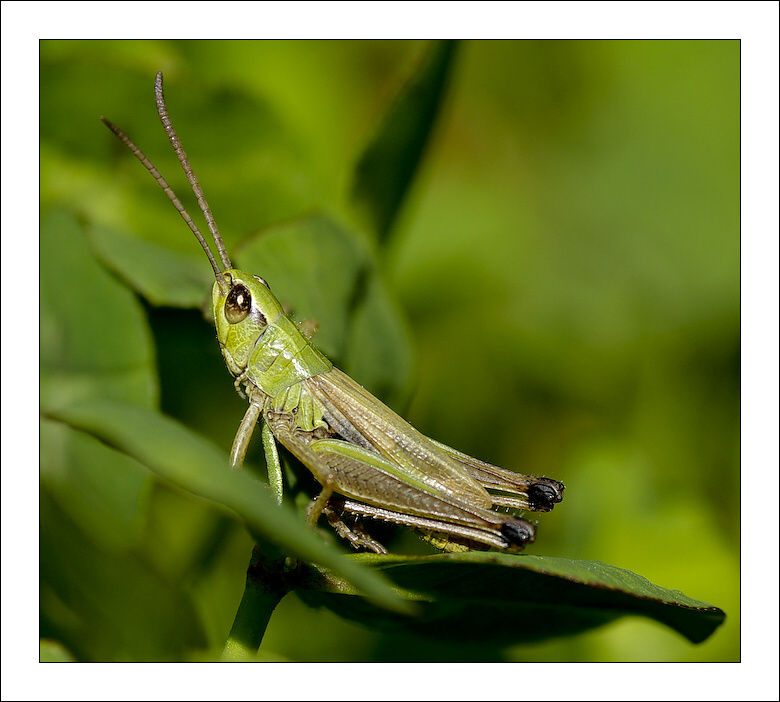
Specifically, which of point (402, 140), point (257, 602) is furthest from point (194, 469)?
point (402, 140)

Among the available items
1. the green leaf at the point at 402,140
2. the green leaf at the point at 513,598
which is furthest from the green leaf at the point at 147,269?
the green leaf at the point at 513,598

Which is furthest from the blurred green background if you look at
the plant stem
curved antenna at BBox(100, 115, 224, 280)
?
the plant stem

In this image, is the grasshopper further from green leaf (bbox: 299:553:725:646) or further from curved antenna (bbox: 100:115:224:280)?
green leaf (bbox: 299:553:725:646)

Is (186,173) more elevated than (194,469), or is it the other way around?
(186,173)

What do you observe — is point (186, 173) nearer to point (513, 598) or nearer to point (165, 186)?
point (165, 186)

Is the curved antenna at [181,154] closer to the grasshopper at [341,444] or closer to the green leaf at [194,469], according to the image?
the grasshopper at [341,444]

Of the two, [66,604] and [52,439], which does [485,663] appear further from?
[52,439]

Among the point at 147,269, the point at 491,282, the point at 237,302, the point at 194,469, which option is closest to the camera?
the point at 194,469

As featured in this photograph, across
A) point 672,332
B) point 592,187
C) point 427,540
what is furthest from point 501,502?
point 592,187
